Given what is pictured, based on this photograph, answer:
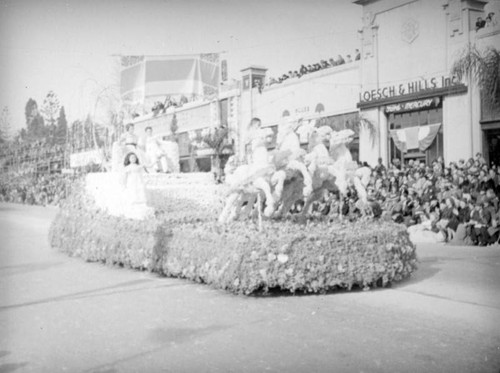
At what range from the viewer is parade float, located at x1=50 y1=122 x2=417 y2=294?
265 inches

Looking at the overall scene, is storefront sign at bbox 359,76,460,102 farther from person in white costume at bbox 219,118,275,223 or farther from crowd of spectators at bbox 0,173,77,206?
crowd of spectators at bbox 0,173,77,206

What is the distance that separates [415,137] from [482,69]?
3.05m

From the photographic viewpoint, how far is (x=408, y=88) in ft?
54.3

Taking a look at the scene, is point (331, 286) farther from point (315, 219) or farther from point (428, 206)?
point (428, 206)

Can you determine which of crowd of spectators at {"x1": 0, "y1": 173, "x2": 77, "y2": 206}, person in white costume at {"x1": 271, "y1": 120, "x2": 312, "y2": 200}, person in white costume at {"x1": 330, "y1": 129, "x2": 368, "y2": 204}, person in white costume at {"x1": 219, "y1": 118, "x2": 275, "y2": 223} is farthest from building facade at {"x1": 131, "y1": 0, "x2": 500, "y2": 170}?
crowd of spectators at {"x1": 0, "y1": 173, "x2": 77, "y2": 206}

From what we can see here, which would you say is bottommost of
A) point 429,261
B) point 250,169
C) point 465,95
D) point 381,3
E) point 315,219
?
point 429,261

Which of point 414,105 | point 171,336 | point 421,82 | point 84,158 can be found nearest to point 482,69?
point 421,82

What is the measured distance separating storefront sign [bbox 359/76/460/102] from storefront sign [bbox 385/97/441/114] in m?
0.31

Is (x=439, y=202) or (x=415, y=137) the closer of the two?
(x=439, y=202)

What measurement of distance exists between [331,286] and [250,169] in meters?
2.77

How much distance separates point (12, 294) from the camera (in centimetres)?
732

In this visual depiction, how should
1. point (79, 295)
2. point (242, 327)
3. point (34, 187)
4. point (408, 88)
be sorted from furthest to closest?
point (34, 187) → point (408, 88) → point (79, 295) → point (242, 327)

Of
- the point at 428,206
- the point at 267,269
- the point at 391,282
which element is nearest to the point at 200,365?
the point at 267,269

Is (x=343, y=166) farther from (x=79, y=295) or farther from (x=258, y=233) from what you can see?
(x=79, y=295)
